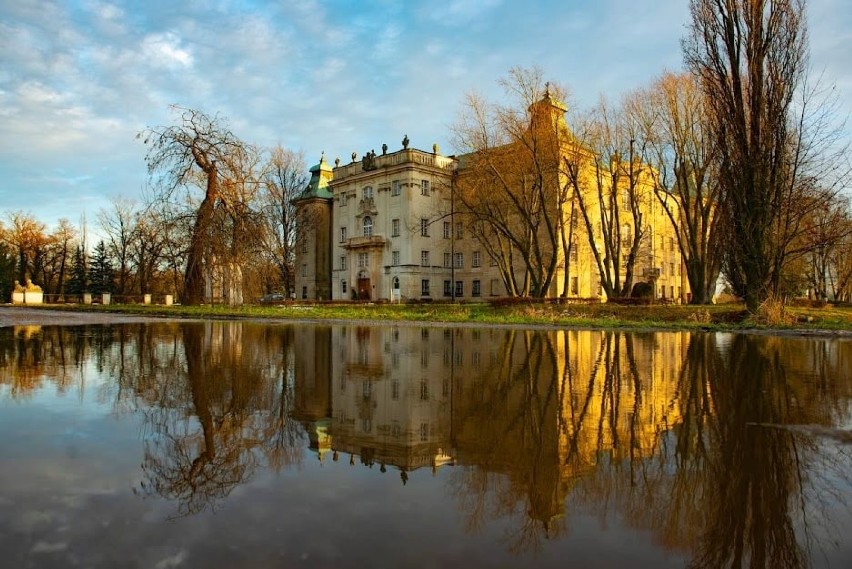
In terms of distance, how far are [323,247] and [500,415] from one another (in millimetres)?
66806

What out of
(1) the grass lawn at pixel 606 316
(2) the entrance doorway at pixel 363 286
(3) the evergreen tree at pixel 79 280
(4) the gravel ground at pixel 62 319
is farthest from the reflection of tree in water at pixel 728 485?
(3) the evergreen tree at pixel 79 280

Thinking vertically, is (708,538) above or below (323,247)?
below

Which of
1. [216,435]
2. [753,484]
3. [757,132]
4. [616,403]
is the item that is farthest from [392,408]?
[757,132]

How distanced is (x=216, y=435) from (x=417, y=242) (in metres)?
55.0

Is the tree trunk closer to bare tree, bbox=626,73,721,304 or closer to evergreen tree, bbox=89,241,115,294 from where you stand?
bare tree, bbox=626,73,721,304

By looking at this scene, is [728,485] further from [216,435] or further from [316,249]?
[316,249]

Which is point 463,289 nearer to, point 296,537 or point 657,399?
point 657,399

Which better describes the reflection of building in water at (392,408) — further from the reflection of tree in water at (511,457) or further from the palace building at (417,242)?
the palace building at (417,242)

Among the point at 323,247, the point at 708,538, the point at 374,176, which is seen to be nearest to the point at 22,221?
the point at 323,247

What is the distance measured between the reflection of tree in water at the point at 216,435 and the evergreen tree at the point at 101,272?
69921 mm

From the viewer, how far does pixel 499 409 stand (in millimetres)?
6625

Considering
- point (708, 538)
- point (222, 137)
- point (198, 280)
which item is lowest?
point (708, 538)

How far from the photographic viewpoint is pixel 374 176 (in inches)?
2469

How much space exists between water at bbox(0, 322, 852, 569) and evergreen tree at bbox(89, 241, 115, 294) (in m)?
69.0
